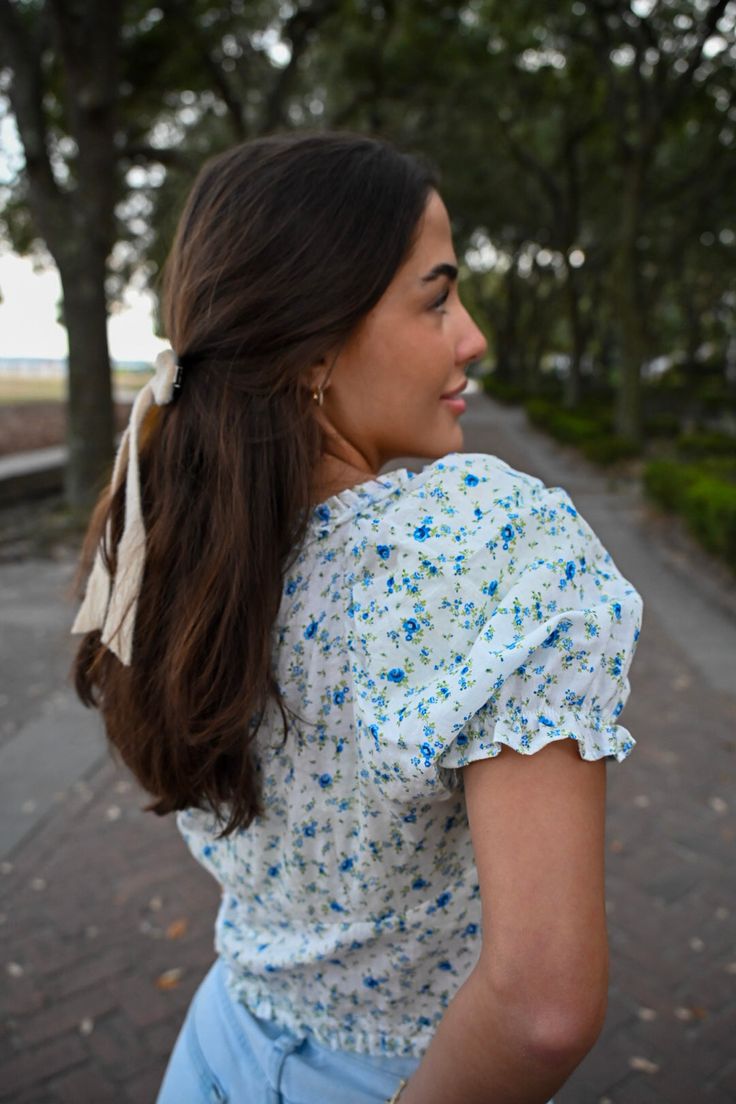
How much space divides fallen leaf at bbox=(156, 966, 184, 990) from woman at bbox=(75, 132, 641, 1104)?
2.09 metres

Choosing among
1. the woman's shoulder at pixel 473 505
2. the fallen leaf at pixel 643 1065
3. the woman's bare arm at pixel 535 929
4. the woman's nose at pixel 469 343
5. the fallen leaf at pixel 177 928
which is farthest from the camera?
the fallen leaf at pixel 177 928

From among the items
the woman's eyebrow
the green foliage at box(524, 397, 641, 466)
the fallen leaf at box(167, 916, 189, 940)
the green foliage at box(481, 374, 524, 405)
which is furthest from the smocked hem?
the green foliage at box(481, 374, 524, 405)

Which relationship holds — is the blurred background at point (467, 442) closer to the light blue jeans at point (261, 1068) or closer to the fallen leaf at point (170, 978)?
the fallen leaf at point (170, 978)

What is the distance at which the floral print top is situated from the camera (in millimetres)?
886

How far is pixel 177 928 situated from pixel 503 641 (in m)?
3.15

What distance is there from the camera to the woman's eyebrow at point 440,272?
3.70ft

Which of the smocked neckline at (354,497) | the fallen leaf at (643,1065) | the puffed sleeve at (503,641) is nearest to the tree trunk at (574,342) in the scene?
the fallen leaf at (643,1065)

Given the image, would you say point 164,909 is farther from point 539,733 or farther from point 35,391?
point 35,391

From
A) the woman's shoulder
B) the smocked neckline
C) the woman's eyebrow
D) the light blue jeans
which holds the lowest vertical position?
the light blue jeans

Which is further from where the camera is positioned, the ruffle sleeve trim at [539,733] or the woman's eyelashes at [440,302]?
the woman's eyelashes at [440,302]

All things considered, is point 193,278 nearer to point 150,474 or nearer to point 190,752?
point 150,474

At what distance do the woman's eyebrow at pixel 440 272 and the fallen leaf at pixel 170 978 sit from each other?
286 cm

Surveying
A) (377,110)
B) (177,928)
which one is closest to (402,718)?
(177,928)

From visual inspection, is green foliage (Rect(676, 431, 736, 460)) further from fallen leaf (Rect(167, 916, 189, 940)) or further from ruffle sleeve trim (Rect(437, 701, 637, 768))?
ruffle sleeve trim (Rect(437, 701, 637, 768))
